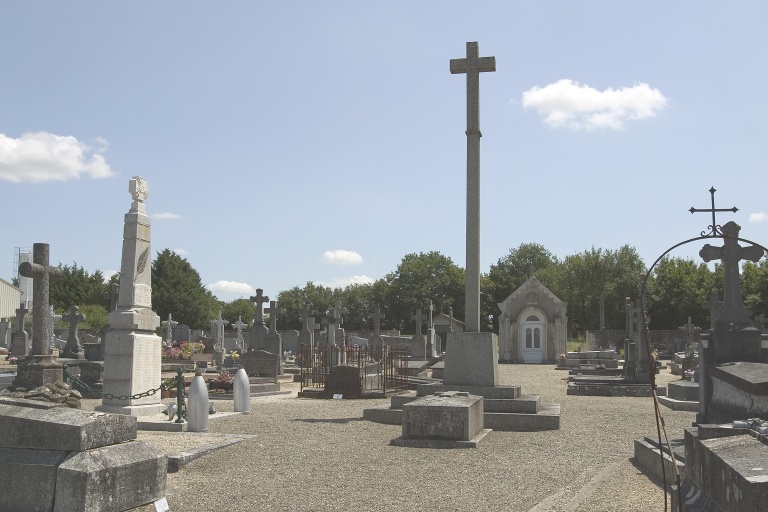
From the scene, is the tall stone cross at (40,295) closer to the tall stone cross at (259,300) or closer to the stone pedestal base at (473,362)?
the stone pedestal base at (473,362)

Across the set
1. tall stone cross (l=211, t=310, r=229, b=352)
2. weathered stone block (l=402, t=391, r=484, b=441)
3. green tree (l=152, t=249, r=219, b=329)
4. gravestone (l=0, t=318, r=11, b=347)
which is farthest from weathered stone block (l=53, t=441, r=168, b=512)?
green tree (l=152, t=249, r=219, b=329)

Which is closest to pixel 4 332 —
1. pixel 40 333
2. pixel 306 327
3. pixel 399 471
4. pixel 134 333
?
pixel 306 327

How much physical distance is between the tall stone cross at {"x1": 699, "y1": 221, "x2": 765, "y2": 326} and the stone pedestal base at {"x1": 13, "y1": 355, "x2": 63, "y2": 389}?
30.2ft

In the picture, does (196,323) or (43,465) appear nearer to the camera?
(43,465)

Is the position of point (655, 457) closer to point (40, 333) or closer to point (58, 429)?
point (58, 429)

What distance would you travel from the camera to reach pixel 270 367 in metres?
21.5

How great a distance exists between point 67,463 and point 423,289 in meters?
68.7

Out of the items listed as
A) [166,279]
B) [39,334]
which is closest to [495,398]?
[39,334]

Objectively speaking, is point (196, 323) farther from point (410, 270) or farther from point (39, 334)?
point (39, 334)

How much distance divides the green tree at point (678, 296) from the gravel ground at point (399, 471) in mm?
49230

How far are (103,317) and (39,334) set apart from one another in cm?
4402

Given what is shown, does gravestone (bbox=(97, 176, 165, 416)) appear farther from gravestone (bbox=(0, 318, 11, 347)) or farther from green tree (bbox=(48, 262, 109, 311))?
green tree (bbox=(48, 262, 109, 311))

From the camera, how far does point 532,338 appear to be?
3922 centimetres

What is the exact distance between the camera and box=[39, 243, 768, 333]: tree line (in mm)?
57625
